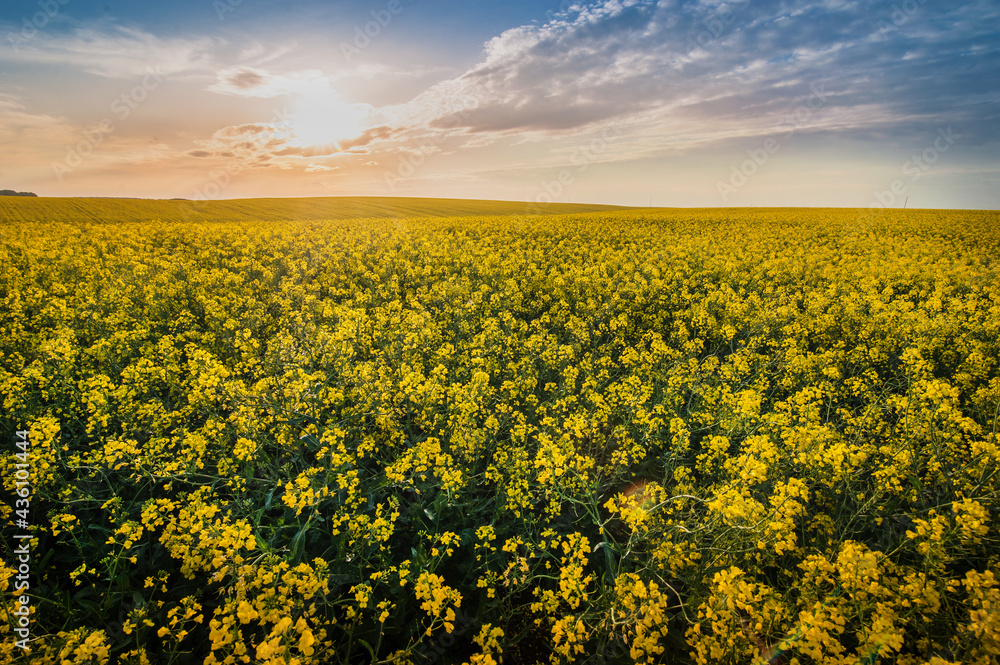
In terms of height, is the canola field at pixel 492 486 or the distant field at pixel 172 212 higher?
the distant field at pixel 172 212

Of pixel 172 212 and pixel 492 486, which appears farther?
pixel 172 212

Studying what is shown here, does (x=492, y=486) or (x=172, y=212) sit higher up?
(x=172, y=212)

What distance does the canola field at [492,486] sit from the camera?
9.36ft

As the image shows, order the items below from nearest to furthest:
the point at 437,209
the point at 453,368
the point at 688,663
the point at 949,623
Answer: the point at 949,623, the point at 688,663, the point at 453,368, the point at 437,209

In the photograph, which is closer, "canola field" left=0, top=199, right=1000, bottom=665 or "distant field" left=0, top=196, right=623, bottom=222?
"canola field" left=0, top=199, right=1000, bottom=665

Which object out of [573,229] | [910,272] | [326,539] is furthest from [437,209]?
[326,539]

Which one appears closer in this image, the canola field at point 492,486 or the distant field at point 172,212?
the canola field at point 492,486

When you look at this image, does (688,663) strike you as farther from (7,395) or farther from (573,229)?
(573,229)

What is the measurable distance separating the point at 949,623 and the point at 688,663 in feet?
5.82

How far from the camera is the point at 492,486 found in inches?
194

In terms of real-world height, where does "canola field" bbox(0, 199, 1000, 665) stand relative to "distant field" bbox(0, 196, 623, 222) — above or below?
below

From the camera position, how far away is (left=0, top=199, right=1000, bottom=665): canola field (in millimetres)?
2852

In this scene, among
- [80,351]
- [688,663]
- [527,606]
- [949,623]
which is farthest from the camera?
[80,351]

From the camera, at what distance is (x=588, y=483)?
4160mm
